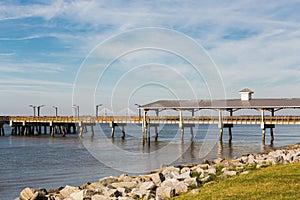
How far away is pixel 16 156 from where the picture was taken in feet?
132

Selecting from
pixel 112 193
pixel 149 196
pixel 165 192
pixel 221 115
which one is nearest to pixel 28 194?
pixel 112 193

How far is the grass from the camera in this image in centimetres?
1125

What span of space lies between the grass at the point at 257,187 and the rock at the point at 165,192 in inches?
20.4

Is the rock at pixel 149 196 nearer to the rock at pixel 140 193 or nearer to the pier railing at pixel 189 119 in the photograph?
the rock at pixel 140 193

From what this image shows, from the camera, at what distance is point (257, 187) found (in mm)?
12383

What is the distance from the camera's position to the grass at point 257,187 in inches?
443

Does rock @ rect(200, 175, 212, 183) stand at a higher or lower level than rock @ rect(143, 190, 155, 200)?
higher

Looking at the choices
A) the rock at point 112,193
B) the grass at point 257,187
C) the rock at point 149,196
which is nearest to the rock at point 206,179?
the grass at point 257,187

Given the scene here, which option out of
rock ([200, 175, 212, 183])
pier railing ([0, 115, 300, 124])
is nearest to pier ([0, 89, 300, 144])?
pier railing ([0, 115, 300, 124])

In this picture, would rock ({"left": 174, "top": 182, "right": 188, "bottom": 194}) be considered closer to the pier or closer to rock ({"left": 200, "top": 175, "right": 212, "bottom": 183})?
rock ({"left": 200, "top": 175, "right": 212, "bottom": 183})

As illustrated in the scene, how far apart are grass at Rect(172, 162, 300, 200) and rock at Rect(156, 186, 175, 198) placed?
1.70 feet

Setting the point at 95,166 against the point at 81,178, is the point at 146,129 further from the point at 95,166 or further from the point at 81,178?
the point at 81,178

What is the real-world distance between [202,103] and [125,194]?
41.1m

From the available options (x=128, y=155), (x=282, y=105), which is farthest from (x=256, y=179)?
(x=282, y=105)
